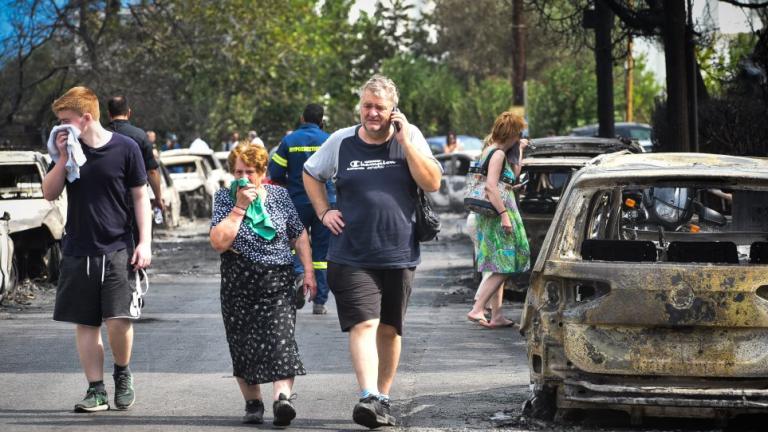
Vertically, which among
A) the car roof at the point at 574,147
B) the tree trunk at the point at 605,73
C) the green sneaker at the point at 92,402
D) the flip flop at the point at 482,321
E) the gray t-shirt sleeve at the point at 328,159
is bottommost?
→ the flip flop at the point at 482,321

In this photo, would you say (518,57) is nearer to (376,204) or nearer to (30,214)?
(30,214)

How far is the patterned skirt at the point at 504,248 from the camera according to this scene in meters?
11.9

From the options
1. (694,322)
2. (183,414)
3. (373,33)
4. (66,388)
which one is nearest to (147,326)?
(66,388)

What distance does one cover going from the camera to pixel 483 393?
28.8 ft

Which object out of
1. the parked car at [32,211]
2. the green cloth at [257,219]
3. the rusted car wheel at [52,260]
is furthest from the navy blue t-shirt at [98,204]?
the rusted car wheel at [52,260]

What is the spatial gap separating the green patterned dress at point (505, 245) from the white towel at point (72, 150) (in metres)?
4.71

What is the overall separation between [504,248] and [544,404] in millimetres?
4354

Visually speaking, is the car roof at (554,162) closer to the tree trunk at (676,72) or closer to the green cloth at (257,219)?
the tree trunk at (676,72)

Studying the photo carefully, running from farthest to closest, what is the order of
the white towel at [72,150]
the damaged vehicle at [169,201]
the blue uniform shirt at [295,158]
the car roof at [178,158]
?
the car roof at [178,158], the damaged vehicle at [169,201], the blue uniform shirt at [295,158], the white towel at [72,150]

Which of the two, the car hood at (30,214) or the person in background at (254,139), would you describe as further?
the car hood at (30,214)

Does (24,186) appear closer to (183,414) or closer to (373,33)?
(183,414)

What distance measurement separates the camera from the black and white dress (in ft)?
25.4

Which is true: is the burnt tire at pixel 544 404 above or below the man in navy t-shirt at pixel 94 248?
below

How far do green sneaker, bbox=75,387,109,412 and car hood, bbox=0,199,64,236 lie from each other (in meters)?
7.11
